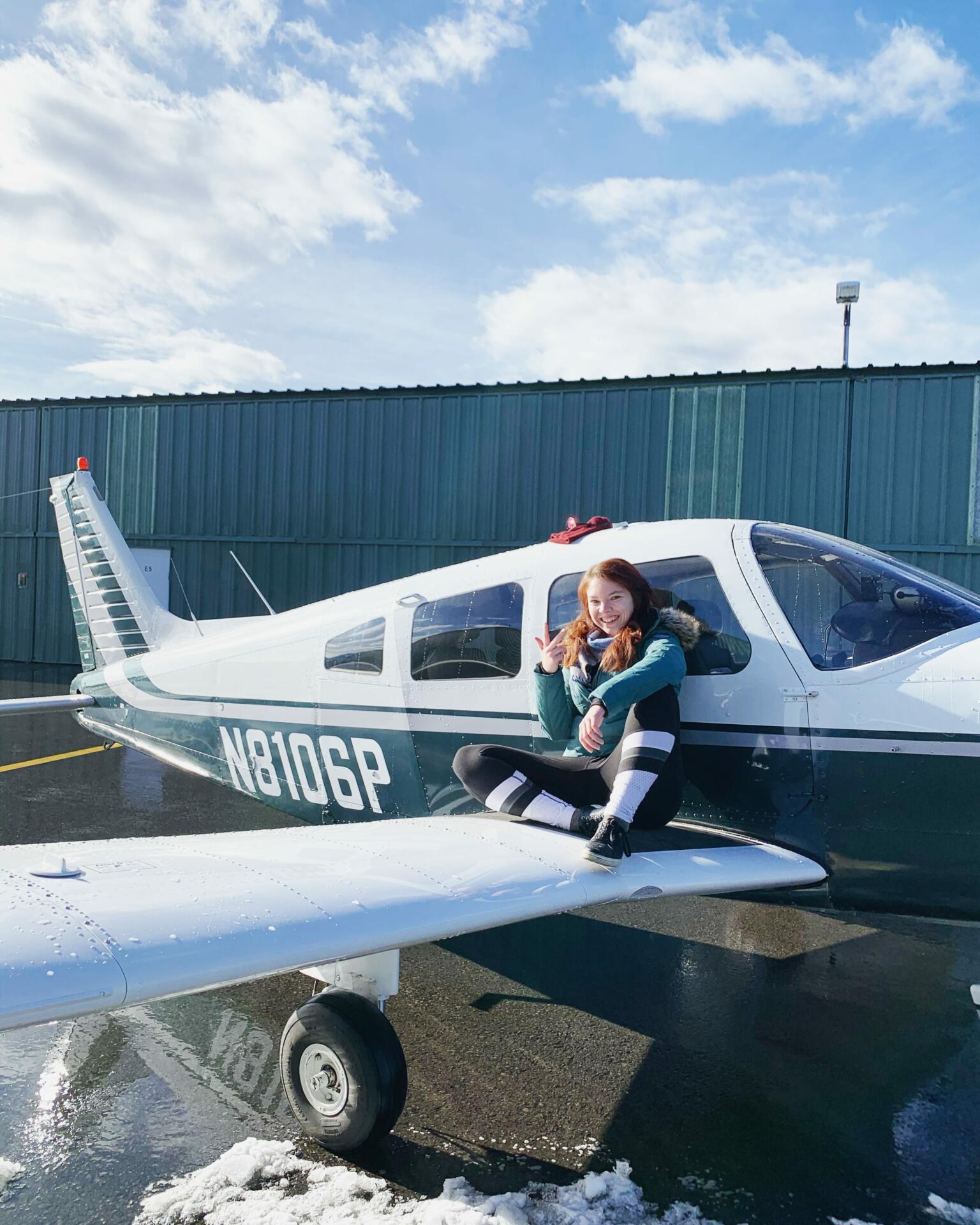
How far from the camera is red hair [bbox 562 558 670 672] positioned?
11.3ft

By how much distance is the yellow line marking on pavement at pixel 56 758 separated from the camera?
8.55m

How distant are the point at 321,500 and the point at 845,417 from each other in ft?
30.0

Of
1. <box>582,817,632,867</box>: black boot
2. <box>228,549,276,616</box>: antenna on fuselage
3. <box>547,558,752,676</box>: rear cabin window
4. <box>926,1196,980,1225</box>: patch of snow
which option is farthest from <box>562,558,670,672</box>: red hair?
<box>228,549,276,616</box>: antenna on fuselage

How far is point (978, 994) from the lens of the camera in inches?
163

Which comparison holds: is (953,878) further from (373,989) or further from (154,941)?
(154,941)

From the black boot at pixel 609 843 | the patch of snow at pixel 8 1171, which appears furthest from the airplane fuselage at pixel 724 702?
the patch of snow at pixel 8 1171

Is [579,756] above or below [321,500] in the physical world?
below

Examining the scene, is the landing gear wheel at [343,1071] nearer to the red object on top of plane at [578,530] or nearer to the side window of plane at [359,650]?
the side window of plane at [359,650]

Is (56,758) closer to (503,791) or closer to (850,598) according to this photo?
(503,791)

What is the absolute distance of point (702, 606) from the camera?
373cm

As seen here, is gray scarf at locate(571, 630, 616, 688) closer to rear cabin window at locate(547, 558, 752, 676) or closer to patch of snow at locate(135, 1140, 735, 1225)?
rear cabin window at locate(547, 558, 752, 676)

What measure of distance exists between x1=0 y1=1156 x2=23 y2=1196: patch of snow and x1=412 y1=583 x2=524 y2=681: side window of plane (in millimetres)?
2436

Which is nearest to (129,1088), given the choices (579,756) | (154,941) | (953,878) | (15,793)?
(154,941)

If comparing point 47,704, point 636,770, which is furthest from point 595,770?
point 47,704
